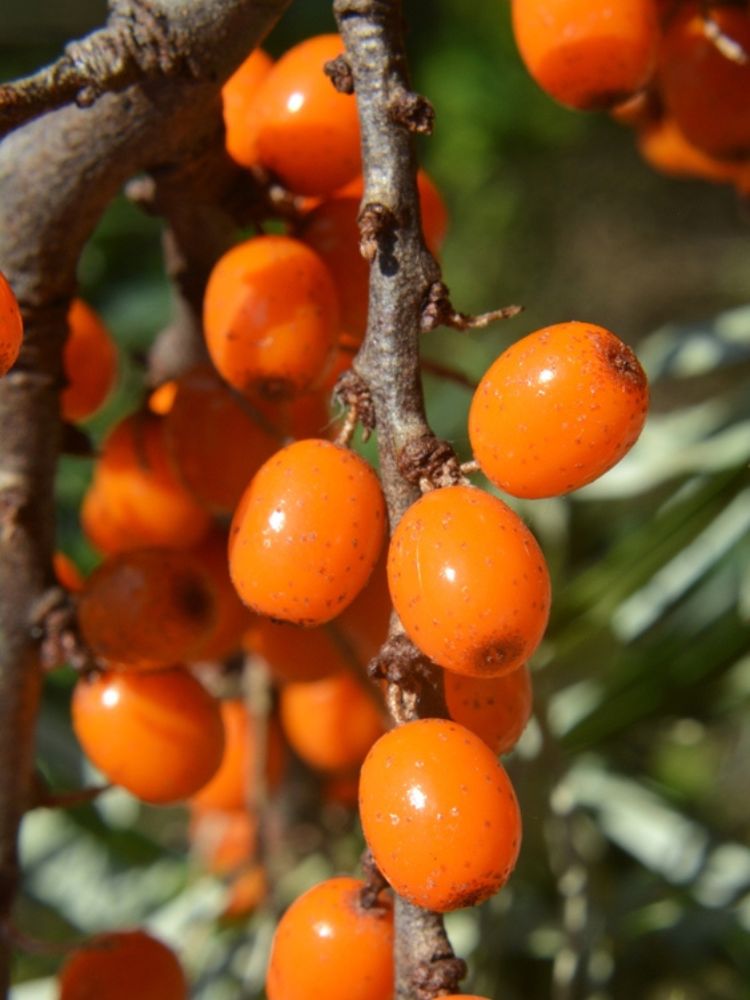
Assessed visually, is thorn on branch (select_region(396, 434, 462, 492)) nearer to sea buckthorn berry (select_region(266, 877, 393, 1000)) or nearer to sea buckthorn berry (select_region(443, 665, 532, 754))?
sea buckthorn berry (select_region(443, 665, 532, 754))

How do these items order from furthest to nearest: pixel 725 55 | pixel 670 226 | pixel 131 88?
1. pixel 670 226
2. pixel 725 55
3. pixel 131 88

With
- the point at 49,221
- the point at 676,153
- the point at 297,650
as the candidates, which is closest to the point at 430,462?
the point at 49,221

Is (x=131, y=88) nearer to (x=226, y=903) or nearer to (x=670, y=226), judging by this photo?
(x=226, y=903)

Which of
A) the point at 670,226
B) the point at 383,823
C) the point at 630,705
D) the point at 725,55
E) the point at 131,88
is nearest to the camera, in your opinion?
the point at 383,823

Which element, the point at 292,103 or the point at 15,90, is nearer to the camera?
the point at 15,90

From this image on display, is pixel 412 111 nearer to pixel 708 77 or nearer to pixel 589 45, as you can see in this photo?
pixel 589 45

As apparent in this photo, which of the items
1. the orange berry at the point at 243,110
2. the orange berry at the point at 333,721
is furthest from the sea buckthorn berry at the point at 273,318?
the orange berry at the point at 333,721

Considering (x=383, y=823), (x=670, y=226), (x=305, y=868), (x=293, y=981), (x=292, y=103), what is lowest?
(x=670, y=226)

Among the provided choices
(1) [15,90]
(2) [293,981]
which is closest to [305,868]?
(2) [293,981]

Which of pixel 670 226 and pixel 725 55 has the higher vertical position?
pixel 725 55
